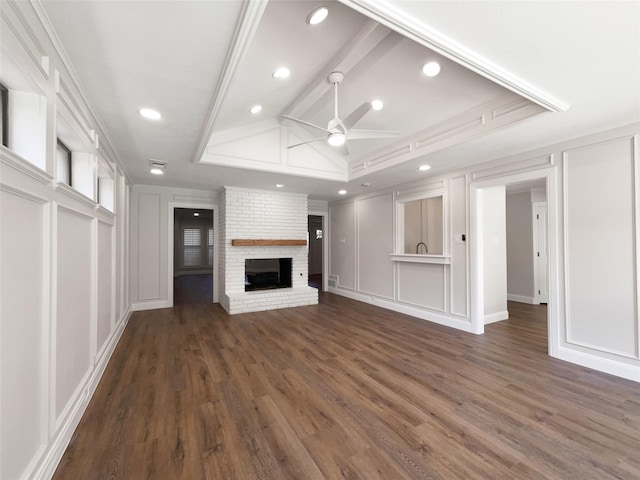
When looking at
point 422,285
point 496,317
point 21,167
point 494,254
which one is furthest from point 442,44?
point 496,317

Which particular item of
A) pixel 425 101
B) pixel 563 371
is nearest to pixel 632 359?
pixel 563 371

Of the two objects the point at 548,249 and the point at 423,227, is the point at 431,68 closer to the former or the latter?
the point at 548,249

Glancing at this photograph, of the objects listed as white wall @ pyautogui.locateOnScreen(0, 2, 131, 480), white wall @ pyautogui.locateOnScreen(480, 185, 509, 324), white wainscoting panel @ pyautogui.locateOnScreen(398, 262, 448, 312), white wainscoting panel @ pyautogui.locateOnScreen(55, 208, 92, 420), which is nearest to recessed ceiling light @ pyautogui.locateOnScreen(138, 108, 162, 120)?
white wall @ pyautogui.locateOnScreen(0, 2, 131, 480)

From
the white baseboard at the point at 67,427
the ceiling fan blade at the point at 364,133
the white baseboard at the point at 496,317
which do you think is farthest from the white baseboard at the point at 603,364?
the white baseboard at the point at 67,427

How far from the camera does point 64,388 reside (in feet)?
5.70

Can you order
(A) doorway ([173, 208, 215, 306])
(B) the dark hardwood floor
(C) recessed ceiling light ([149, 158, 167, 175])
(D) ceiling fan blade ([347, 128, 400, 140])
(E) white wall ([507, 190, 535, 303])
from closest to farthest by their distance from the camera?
(B) the dark hardwood floor, (D) ceiling fan blade ([347, 128, 400, 140]), (C) recessed ceiling light ([149, 158, 167, 175]), (E) white wall ([507, 190, 535, 303]), (A) doorway ([173, 208, 215, 306])

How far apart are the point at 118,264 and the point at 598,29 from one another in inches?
198

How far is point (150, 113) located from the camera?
2.38 m

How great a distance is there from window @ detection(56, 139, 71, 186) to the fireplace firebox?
3643 mm

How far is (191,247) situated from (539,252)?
11403mm

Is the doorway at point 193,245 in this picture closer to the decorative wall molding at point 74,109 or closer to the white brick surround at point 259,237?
the white brick surround at point 259,237

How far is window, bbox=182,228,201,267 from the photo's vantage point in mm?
11180

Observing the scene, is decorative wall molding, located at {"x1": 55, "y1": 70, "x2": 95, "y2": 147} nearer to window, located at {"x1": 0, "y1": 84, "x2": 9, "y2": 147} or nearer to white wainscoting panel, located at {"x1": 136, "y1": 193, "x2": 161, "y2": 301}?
window, located at {"x1": 0, "y1": 84, "x2": 9, "y2": 147}

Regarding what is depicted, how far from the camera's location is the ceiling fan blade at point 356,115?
246cm
